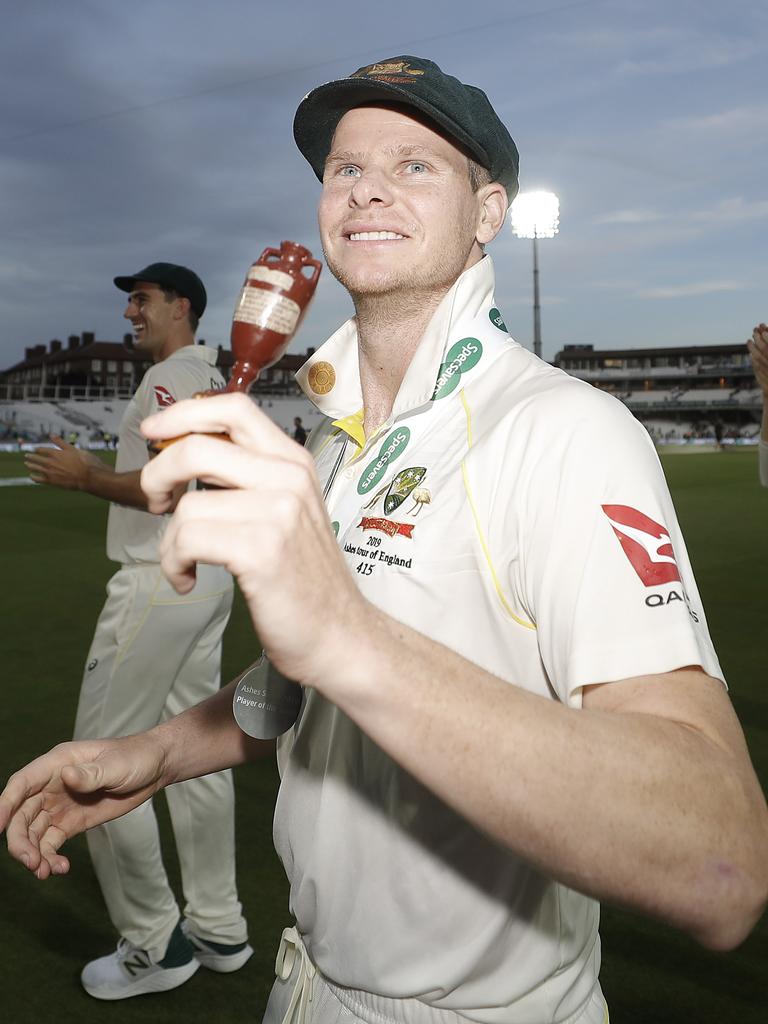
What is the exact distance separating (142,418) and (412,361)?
2814mm

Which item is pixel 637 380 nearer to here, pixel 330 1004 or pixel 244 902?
pixel 244 902

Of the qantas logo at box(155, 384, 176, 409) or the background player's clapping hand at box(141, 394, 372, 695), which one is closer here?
the background player's clapping hand at box(141, 394, 372, 695)

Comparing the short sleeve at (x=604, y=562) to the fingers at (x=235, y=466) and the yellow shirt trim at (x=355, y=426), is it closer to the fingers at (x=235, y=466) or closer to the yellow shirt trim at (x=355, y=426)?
the fingers at (x=235, y=466)

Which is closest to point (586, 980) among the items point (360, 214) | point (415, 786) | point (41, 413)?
point (415, 786)

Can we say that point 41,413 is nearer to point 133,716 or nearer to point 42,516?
point 42,516

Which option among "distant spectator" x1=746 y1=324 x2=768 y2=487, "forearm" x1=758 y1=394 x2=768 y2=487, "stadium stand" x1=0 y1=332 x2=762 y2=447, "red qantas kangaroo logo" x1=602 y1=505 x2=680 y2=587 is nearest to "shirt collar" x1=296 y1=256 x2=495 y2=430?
"red qantas kangaroo logo" x1=602 y1=505 x2=680 y2=587

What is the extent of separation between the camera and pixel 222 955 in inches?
155

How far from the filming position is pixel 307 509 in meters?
0.98

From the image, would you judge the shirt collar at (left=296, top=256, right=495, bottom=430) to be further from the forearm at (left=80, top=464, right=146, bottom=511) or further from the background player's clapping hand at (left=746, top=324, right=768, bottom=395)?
the background player's clapping hand at (left=746, top=324, right=768, bottom=395)

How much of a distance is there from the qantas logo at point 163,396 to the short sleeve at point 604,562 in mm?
3110

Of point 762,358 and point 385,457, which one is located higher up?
point 762,358

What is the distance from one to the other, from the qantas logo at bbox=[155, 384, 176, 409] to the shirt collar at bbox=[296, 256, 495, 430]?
2.08 meters

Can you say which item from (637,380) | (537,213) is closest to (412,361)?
(537,213)

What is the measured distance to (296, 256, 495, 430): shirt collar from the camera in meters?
1.79
